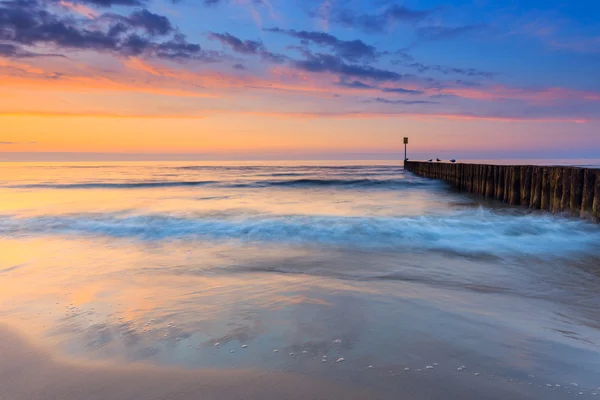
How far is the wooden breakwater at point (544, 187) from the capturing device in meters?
8.98

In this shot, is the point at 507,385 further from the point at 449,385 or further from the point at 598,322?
the point at 598,322

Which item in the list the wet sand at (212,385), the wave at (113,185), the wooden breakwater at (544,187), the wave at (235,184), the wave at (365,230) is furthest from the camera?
the wave at (235,184)

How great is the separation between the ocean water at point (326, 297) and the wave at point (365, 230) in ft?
0.24

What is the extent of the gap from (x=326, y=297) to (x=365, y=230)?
5.03 metres

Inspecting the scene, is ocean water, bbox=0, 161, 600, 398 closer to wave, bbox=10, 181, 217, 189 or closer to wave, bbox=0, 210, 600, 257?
wave, bbox=0, 210, 600, 257

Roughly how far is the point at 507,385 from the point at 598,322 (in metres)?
1.85

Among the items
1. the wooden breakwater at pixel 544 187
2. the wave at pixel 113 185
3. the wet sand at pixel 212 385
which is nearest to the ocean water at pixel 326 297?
the wet sand at pixel 212 385

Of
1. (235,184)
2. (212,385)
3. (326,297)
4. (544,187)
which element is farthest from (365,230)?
(235,184)

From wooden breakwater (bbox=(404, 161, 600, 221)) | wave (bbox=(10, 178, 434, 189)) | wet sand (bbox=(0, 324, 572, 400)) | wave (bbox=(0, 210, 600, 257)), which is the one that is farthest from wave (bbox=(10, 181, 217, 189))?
wet sand (bbox=(0, 324, 572, 400))

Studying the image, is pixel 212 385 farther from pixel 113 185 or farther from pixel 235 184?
pixel 113 185

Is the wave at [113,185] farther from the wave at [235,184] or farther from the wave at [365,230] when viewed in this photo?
the wave at [365,230]

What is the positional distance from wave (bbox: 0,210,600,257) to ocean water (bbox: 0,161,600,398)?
0.07 meters

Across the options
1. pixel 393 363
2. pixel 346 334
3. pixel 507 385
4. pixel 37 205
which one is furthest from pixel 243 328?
pixel 37 205

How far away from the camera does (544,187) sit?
10922 mm
